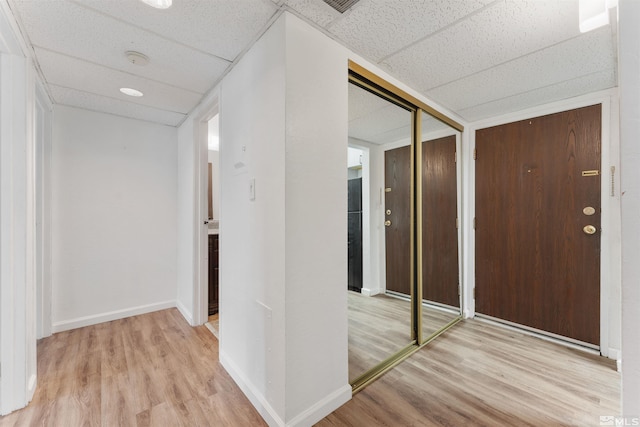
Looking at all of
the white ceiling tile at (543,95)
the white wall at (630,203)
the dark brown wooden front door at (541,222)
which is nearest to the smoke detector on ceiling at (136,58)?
the white wall at (630,203)

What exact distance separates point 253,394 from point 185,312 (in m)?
1.80

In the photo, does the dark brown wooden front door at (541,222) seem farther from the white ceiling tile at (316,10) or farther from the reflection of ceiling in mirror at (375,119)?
the white ceiling tile at (316,10)

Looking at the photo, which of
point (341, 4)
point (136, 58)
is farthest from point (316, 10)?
point (136, 58)

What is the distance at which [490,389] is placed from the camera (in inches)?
72.8

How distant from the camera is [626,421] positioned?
0.67 m

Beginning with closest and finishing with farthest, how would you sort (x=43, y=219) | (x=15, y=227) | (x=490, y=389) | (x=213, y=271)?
1. (x=15, y=227)
2. (x=490, y=389)
3. (x=43, y=219)
4. (x=213, y=271)

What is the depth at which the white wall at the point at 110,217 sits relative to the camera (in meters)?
2.80

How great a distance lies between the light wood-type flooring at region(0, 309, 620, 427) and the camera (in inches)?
62.6

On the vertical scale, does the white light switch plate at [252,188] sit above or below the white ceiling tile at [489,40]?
below

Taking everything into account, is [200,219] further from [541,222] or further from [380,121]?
[541,222]

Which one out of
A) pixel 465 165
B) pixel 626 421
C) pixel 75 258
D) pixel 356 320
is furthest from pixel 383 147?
pixel 75 258

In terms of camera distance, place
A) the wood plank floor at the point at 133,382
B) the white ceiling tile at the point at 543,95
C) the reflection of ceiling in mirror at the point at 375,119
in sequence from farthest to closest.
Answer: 1. the reflection of ceiling in mirror at the point at 375,119
2. the white ceiling tile at the point at 543,95
3. the wood plank floor at the point at 133,382

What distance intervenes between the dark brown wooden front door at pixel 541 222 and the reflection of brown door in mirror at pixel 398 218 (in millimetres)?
922

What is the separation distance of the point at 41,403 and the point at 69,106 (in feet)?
8.94
